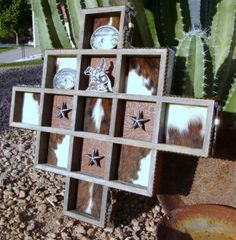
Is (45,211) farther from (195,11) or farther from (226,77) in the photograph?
(195,11)

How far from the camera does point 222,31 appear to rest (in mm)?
2266

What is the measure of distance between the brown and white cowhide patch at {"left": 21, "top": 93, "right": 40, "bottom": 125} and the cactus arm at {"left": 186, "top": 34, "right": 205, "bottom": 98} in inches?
28.3

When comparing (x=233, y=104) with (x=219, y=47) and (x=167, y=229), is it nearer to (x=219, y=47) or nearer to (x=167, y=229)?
(x=219, y=47)

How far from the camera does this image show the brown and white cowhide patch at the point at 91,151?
2096 millimetres

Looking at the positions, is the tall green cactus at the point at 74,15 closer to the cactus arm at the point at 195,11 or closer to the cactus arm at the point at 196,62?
the cactus arm at the point at 195,11

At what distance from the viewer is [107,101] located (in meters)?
2.07

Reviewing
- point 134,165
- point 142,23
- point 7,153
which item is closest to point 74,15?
point 142,23

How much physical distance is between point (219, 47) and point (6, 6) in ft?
57.7

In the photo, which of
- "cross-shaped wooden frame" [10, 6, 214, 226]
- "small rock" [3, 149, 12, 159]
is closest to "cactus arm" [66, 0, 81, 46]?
"cross-shaped wooden frame" [10, 6, 214, 226]

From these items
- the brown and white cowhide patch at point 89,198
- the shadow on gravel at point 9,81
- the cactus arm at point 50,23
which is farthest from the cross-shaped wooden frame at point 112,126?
the shadow on gravel at point 9,81

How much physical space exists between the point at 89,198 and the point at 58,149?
0.26m

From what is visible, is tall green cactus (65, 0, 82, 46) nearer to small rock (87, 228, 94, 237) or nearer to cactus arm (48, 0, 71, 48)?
cactus arm (48, 0, 71, 48)

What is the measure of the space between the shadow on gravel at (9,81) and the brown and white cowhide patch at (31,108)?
4.44ft

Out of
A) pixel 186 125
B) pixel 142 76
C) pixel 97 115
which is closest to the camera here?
pixel 186 125
